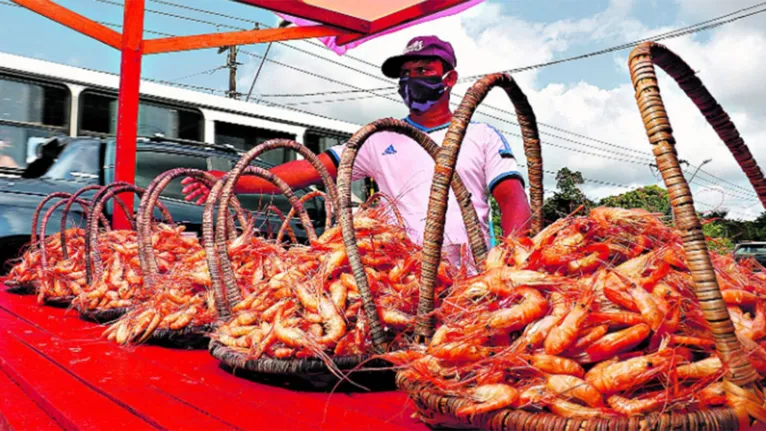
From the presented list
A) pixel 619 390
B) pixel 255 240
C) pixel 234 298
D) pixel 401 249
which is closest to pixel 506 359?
pixel 619 390

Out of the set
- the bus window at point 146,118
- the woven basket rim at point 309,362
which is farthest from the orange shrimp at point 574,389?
the bus window at point 146,118

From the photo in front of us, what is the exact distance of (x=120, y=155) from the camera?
225 inches

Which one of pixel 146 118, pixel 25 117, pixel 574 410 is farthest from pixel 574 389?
pixel 146 118

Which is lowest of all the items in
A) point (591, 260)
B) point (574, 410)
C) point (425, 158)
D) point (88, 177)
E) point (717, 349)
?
point (574, 410)

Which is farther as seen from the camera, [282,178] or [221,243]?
[282,178]

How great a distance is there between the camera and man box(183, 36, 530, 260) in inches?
114

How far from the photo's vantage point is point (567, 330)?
1128 mm

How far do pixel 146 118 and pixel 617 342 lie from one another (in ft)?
27.9

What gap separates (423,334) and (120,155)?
509 cm

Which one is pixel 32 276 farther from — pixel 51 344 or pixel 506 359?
pixel 506 359

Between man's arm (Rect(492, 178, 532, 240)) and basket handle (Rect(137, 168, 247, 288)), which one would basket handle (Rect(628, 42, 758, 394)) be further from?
basket handle (Rect(137, 168, 247, 288))

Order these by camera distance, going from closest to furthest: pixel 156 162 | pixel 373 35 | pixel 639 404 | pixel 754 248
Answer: pixel 639 404, pixel 373 35, pixel 156 162, pixel 754 248

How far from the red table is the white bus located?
5519mm

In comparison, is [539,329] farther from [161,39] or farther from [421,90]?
[161,39]
